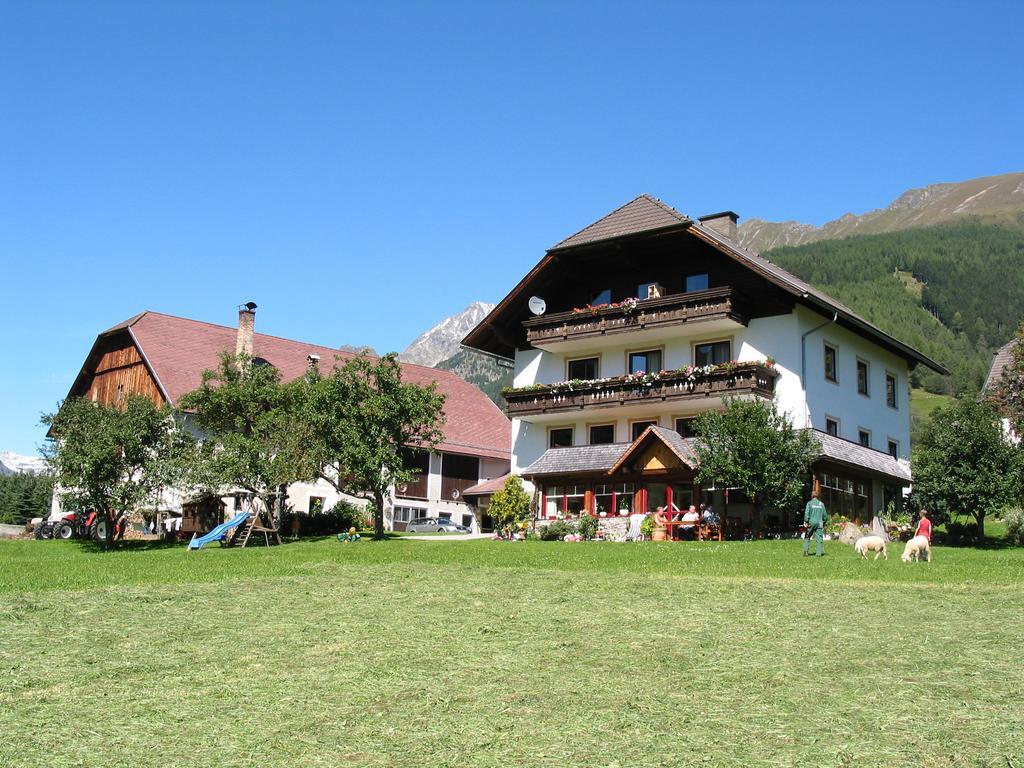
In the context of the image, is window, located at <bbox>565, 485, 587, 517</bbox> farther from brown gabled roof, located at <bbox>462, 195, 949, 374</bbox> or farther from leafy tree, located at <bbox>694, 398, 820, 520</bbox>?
brown gabled roof, located at <bbox>462, 195, 949, 374</bbox>

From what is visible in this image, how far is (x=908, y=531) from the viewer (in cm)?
3403

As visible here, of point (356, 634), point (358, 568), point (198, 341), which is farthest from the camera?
point (198, 341)

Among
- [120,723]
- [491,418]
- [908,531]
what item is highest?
[491,418]

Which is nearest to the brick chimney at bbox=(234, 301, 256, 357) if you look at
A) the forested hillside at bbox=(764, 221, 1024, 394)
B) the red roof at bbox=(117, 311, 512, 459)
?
the red roof at bbox=(117, 311, 512, 459)

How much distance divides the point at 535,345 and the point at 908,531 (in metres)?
16.0

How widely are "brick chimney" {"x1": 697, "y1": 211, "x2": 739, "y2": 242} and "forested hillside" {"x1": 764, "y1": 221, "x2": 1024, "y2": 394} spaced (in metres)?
102

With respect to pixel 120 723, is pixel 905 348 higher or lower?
higher

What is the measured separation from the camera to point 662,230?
39.4 m

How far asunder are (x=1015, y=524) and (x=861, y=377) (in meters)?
10.9

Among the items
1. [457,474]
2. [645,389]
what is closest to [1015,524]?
[645,389]

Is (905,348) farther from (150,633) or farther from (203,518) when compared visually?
(150,633)

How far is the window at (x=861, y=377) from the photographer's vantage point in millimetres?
43009

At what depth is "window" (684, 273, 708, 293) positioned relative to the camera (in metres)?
40.6

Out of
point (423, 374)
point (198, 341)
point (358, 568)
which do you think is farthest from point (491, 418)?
point (358, 568)
